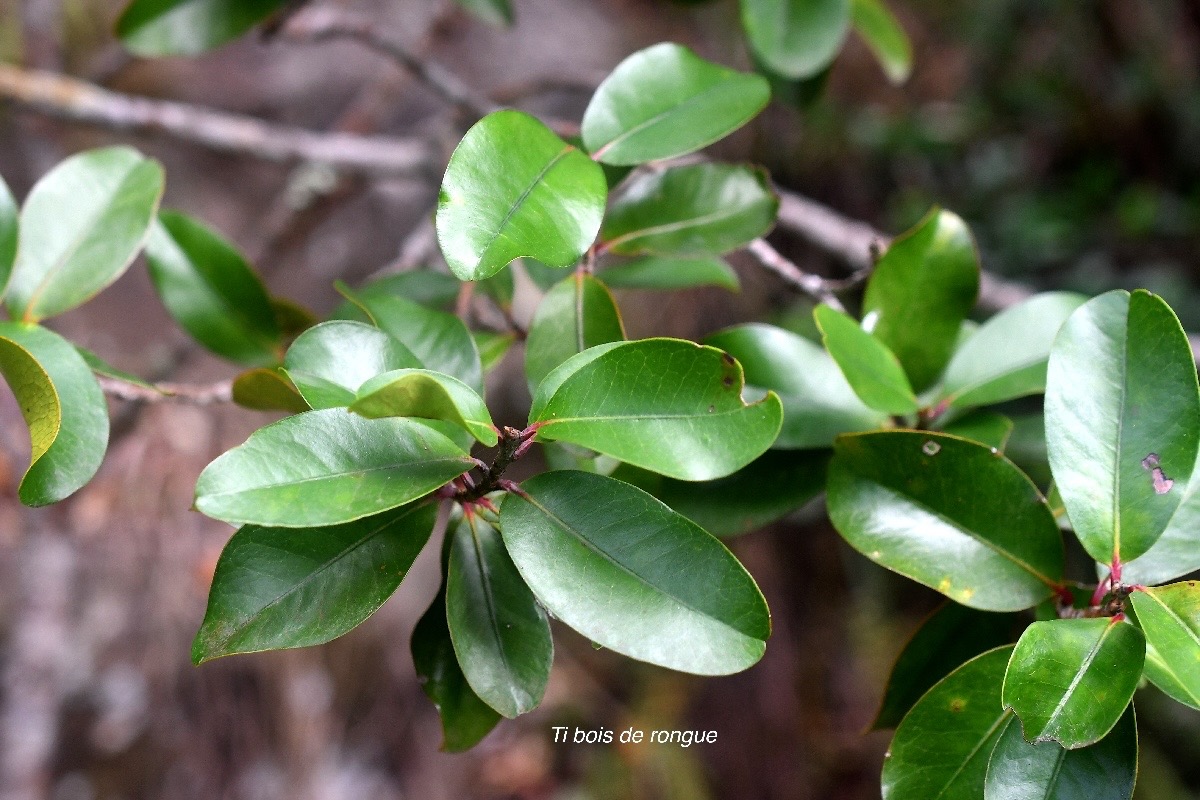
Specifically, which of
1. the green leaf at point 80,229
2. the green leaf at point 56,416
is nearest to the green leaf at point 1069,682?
the green leaf at point 56,416

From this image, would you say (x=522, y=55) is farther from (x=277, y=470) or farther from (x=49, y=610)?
(x=277, y=470)

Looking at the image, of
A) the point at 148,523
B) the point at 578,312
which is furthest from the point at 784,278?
the point at 148,523

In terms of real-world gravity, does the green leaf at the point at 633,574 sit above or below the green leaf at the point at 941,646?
above

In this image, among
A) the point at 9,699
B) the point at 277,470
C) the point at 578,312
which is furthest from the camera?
the point at 9,699

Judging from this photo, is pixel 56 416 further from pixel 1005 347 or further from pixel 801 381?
pixel 1005 347

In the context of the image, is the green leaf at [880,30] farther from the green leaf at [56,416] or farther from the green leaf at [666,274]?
the green leaf at [56,416]

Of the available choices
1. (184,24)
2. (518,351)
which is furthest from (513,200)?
(518,351)

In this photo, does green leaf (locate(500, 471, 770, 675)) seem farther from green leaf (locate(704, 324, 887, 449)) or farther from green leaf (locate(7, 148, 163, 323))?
green leaf (locate(7, 148, 163, 323))
